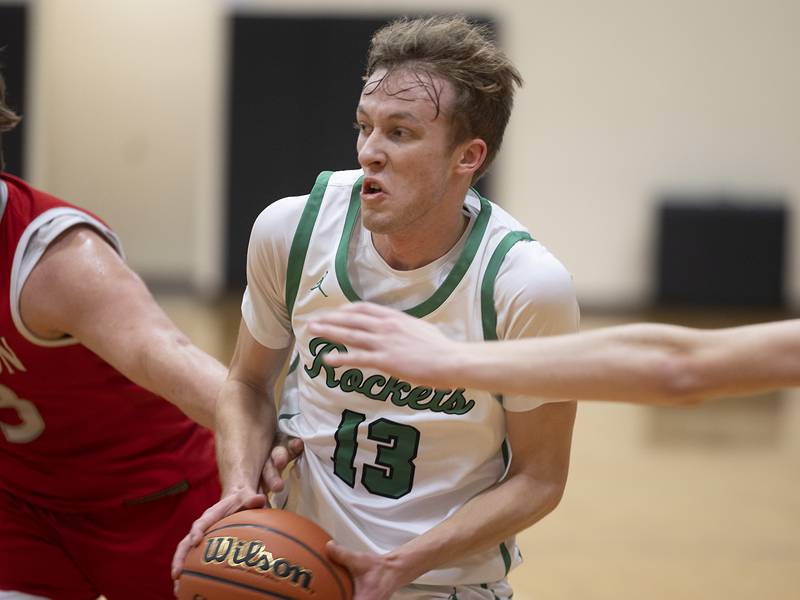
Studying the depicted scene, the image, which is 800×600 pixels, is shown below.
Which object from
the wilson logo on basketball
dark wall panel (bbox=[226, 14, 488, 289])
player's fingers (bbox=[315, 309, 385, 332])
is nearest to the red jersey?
the wilson logo on basketball

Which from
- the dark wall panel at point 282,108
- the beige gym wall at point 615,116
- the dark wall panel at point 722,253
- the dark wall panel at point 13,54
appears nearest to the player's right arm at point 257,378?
the dark wall panel at point 282,108

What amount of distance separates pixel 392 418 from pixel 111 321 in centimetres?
78

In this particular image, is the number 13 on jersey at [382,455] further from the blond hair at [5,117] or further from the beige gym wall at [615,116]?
the beige gym wall at [615,116]

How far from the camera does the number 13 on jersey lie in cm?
261

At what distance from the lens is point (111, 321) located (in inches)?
112

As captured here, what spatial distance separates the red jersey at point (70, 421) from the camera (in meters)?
2.90

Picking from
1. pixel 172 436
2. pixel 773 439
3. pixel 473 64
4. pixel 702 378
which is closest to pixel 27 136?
pixel 773 439

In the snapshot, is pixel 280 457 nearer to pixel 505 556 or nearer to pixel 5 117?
pixel 505 556

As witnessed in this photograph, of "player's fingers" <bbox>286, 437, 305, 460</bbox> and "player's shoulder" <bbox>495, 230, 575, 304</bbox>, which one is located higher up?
"player's shoulder" <bbox>495, 230, 575, 304</bbox>

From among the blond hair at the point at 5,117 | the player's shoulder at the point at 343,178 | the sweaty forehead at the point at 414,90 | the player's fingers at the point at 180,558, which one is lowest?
the player's fingers at the point at 180,558

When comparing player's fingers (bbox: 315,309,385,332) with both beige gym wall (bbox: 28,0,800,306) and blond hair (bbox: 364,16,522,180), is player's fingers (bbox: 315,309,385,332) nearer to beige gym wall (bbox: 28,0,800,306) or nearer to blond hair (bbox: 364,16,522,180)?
blond hair (bbox: 364,16,522,180)

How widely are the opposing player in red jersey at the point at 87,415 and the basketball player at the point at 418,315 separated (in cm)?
32

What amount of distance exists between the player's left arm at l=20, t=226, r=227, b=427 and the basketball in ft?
1.55

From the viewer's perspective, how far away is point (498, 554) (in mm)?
2719
